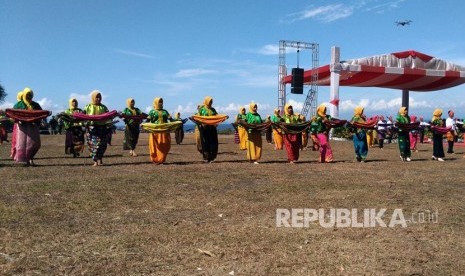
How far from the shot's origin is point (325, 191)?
7.79 meters

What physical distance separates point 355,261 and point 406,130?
10614 mm

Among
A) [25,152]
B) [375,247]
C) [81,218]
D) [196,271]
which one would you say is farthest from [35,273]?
[25,152]

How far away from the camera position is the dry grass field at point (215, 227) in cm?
405

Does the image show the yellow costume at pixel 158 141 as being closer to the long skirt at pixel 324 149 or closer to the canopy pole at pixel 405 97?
the long skirt at pixel 324 149

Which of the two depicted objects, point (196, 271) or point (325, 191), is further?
point (325, 191)

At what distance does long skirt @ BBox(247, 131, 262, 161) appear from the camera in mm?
12891

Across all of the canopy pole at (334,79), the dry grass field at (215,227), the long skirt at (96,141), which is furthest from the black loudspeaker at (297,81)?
the dry grass field at (215,227)

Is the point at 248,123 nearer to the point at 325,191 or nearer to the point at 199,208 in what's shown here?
the point at 325,191

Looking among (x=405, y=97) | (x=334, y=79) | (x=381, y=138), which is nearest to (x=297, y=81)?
(x=334, y=79)

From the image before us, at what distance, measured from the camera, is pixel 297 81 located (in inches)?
1065

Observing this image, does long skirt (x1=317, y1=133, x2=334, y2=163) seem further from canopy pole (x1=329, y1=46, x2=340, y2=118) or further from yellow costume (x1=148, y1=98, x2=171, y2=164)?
canopy pole (x1=329, y1=46, x2=340, y2=118)

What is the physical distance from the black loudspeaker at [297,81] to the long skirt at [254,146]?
14321 mm

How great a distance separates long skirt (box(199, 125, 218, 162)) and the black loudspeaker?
14766 mm

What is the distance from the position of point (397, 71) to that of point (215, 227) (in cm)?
2178
